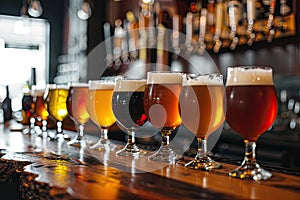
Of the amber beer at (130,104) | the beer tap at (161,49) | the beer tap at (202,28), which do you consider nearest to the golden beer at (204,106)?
the amber beer at (130,104)

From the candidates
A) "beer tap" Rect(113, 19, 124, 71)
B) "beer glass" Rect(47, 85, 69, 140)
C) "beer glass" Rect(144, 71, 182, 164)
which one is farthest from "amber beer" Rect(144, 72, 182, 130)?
"beer tap" Rect(113, 19, 124, 71)

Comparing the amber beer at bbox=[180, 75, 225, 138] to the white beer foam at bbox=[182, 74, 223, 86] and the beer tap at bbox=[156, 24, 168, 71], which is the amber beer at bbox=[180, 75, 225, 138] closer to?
the white beer foam at bbox=[182, 74, 223, 86]

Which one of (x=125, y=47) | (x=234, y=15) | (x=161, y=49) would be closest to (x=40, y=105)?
(x=234, y=15)

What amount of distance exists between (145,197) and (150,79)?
0.57 m

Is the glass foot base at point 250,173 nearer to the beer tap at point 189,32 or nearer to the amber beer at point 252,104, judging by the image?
the amber beer at point 252,104

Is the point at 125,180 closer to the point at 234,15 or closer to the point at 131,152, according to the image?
the point at 131,152

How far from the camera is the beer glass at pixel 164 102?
128cm

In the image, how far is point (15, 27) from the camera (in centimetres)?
940

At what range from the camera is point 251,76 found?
3.53 feet

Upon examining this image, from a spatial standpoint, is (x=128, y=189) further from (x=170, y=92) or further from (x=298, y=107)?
(x=298, y=107)

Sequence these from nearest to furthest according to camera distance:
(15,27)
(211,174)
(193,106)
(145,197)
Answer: (145,197) → (211,174) → (193,106) → (15,27)

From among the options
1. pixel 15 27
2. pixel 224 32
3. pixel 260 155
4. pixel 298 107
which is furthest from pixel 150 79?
pixel 15 27

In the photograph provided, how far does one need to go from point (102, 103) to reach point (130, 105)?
0.18m

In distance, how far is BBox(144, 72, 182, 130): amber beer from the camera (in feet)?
4.19
